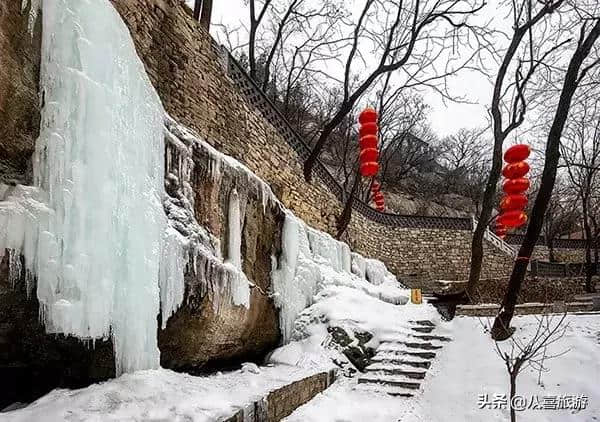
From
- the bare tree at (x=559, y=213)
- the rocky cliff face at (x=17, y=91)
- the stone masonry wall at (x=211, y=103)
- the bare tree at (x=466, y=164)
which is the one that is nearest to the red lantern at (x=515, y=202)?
the stone masonry wall at (x=211, y=103)

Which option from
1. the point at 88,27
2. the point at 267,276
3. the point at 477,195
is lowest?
the point at 267,276

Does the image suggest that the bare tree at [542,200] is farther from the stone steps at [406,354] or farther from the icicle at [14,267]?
the icicle at [14,267]

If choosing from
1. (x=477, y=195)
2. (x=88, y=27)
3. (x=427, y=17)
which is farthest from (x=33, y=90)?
(x=477, y=195)

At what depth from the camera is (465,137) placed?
29.6 metres

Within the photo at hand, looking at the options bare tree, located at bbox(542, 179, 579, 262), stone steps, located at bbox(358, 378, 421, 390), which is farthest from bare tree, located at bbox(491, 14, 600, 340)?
bare tree, located at bbox(542, 179, 579, 262)

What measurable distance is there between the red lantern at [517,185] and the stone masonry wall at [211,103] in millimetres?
4396

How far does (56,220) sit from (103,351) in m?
1.09

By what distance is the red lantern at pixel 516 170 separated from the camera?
913 cm

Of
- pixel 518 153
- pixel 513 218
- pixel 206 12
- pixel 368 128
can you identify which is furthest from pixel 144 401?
pixel 513 218

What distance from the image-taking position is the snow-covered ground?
4449 millimetres

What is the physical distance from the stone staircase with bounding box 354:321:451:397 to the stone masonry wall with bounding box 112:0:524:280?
12.6 ft

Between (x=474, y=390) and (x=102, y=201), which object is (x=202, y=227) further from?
(x=474, y=390)

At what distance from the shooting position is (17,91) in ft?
8.61

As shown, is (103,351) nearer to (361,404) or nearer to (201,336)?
(201,336)
